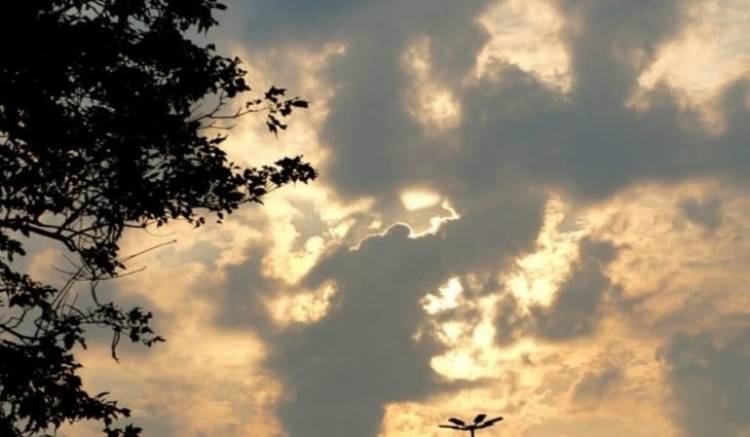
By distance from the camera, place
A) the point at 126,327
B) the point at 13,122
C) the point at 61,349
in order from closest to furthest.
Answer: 1. the point at 13,122
2. the point at 61,349
3. the point at 126,327

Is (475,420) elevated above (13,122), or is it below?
above

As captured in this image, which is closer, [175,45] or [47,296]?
[175,45]

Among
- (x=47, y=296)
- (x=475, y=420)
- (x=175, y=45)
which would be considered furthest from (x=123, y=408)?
(x=475, y=420)

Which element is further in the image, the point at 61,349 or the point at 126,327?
the point at 126,327

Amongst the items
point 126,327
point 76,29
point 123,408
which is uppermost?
point 76,29

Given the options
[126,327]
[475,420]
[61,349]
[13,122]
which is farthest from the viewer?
[475,420]

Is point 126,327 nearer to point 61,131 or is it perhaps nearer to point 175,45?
point 61,131

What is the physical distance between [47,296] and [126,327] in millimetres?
1440

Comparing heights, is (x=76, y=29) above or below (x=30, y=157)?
above

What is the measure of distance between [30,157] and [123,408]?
13.6ft

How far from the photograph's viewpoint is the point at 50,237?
48.5 ft

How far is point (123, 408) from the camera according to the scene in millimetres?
15281

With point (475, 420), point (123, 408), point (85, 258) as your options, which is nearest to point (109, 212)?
point (85, 258)

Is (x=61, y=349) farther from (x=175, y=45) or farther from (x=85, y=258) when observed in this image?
(x=175, y=45)
